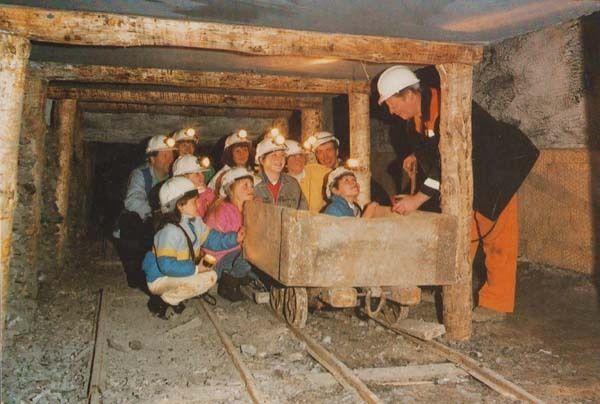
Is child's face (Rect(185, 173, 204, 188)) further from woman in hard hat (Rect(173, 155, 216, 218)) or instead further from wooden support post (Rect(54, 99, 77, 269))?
wooden support post (Rect(54, 99, 77, 269))

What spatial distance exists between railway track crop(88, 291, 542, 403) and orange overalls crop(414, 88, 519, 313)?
3.94 feet

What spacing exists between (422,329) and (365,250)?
1.11 metres

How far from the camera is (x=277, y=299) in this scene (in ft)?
18.9

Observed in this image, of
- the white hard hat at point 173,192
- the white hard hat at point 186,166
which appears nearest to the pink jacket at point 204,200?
the white hard hat at point 186,166

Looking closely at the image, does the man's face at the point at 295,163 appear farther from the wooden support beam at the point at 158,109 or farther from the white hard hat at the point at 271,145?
the wooden support beam at the point at 158,109

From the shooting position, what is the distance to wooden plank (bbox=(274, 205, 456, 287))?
4188 millimetres

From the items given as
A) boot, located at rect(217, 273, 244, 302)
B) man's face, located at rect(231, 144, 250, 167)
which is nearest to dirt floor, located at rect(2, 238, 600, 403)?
boot, located at rect(217, 273, 244, 302)

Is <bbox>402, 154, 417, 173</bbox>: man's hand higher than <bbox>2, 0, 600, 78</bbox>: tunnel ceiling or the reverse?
the reverse

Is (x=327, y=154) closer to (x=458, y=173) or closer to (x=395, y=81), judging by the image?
(x=395, y=81)

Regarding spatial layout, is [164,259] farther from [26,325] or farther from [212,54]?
[212,54]

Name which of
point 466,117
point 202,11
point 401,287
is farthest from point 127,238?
point 466,117

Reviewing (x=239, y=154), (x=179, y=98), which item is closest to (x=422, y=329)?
(x=239, y=154)

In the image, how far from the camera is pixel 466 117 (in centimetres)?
489

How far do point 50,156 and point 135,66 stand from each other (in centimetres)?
253
